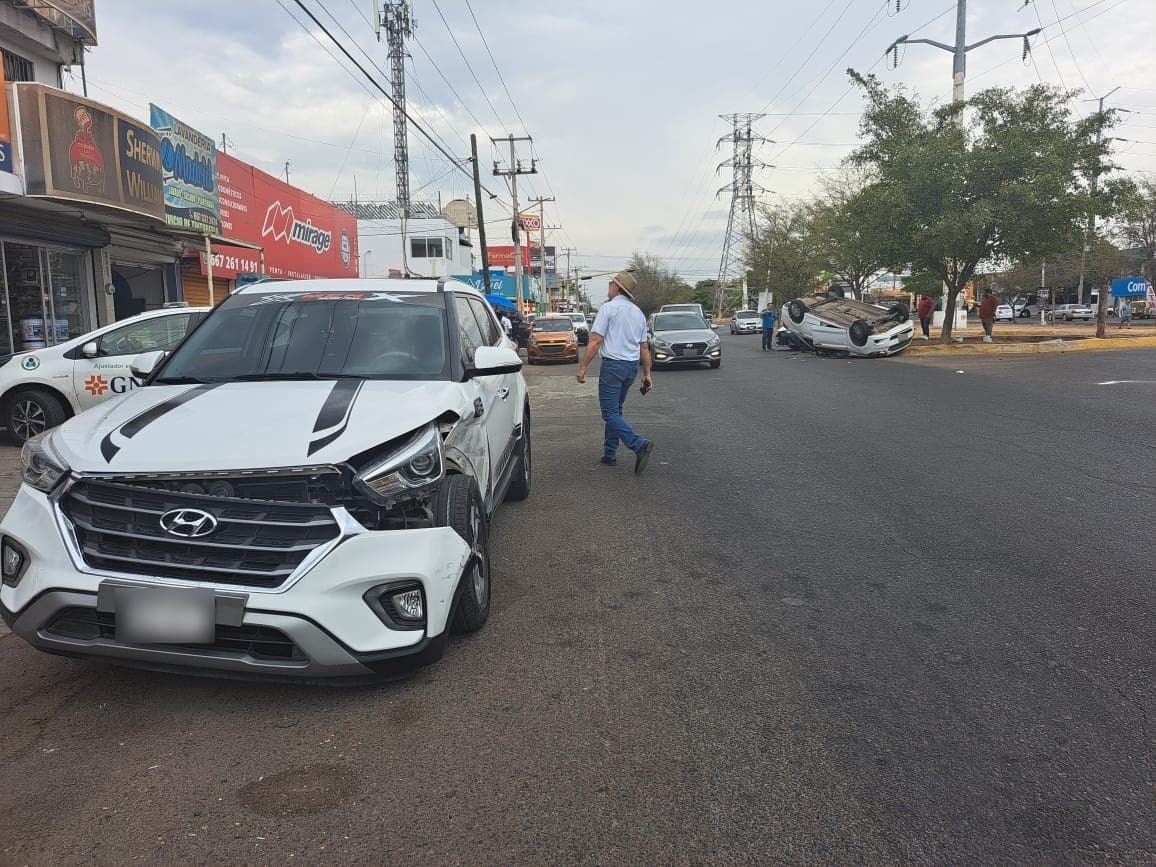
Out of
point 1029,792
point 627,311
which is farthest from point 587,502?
→ point 1029,792

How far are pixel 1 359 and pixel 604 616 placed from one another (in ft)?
31.5

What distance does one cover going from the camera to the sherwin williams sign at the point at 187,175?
1575 cm

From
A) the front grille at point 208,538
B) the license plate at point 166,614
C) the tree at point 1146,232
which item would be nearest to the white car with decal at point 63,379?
the front grille at point 208,538

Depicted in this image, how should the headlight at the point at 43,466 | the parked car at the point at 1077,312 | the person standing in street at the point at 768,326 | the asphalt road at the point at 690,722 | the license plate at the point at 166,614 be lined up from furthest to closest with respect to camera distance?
1. the parked car at the point at 1077,312
2. the person standing in street at the point at 768,326
3. the headlight at the point at 43,466
4. the license plate at the point at 166,614
5. the asphalt road at the point at 690,722

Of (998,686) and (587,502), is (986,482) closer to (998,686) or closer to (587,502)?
(587,502)

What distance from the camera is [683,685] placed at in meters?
3.42

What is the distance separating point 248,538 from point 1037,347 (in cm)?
2357

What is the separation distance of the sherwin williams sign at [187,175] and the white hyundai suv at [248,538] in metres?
13.1

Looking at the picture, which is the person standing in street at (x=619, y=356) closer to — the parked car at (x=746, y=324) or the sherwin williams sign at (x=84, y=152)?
the sherwin williams sign at (x=84, y=152)

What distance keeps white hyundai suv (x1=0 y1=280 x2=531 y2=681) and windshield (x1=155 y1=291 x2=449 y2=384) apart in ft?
2.06

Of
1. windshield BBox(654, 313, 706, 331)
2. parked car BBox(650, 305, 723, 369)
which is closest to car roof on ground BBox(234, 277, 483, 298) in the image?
parked car BBox(650, 305, 723, 369)

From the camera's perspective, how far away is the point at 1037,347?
22094 millimetres

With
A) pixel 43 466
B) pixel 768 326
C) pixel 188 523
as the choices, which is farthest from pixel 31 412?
pixel 768 326

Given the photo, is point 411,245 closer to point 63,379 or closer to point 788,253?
point 788,253
